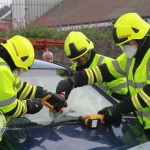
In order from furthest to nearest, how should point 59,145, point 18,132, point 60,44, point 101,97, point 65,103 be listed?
point 60,44
point 101,97
point 65,103
point 18,132
point 59,145

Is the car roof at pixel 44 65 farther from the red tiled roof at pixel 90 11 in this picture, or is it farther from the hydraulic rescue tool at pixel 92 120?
the red tiled roof at pixel 90 11

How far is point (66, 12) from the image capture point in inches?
368

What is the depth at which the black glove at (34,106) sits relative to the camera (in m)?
2.96

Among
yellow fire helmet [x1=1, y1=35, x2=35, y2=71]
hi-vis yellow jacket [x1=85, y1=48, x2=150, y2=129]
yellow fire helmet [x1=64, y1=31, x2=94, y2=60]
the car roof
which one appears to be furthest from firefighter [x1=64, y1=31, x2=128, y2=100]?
yellow fire helmet [x1=1, y1=35, x2=35, y2=71]

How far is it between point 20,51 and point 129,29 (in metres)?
0.93

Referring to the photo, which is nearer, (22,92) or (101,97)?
(22,92)

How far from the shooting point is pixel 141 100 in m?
3.05

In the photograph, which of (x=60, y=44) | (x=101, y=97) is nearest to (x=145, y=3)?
(x=60, y=44)

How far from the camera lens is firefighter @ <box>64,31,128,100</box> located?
3.88 m

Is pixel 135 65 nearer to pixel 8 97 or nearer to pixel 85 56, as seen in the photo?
pixel 85 56

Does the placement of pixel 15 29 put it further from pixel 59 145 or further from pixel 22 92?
pixel 59 145

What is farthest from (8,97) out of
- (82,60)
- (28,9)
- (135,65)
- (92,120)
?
(28,9)

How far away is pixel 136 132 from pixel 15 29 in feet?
21.8

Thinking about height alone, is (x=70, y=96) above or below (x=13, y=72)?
below
